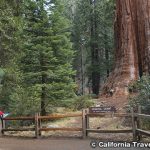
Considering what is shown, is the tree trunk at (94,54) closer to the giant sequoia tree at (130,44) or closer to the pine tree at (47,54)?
the giant sequoia tree at (130,44)

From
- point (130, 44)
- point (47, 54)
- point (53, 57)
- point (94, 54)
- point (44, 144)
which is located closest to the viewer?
point (44, 144)

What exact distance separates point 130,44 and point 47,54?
6133 millimetres

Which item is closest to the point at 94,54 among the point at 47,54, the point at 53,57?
the point at 53,57

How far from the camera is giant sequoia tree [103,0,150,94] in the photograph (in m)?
23.5

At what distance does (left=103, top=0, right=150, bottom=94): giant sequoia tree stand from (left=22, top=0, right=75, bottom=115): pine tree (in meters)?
3.95

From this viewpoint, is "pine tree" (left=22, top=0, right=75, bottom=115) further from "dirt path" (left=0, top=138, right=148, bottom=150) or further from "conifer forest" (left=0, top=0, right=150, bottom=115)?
"dirt path" (left=0, top=138, right=148, bottom=150)

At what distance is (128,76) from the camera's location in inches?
922

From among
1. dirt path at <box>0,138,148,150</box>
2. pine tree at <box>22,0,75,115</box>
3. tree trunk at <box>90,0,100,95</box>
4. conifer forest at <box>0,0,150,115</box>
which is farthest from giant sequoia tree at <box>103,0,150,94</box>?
tree trunk at <box>90,0,100,95</box>

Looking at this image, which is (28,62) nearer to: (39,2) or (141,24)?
(39,2)

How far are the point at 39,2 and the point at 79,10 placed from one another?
2879cm

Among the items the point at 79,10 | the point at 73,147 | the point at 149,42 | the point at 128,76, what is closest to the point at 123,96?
the point at 128,76

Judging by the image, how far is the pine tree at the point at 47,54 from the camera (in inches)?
809

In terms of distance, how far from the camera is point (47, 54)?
20375 millimetres

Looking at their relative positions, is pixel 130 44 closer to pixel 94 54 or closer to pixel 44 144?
pixel 44 144
